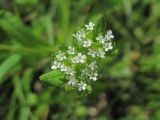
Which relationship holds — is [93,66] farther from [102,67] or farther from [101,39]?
[102,67]

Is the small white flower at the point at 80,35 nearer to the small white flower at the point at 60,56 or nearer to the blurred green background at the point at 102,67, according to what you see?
the small white flower at the point at 60,56

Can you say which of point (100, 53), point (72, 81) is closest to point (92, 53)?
point (100, 53)

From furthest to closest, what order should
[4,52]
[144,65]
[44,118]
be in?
[144,65], [44,118], [4,52]

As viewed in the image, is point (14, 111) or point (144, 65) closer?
point (14, 111)

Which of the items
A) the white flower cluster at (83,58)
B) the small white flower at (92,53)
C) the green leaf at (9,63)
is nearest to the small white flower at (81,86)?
the white flower cluster at (83,58)

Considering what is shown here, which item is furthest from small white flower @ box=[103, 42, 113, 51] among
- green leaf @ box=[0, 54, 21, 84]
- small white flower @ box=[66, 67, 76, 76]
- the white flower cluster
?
green leaf @ box=[0, 54, 21, 84]

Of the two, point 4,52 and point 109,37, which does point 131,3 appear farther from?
point 109,37

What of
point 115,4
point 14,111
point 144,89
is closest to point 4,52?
point 14,111

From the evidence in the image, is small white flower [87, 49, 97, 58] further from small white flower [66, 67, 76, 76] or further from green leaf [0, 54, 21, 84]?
green leaf [0, 54, 21, 84]
